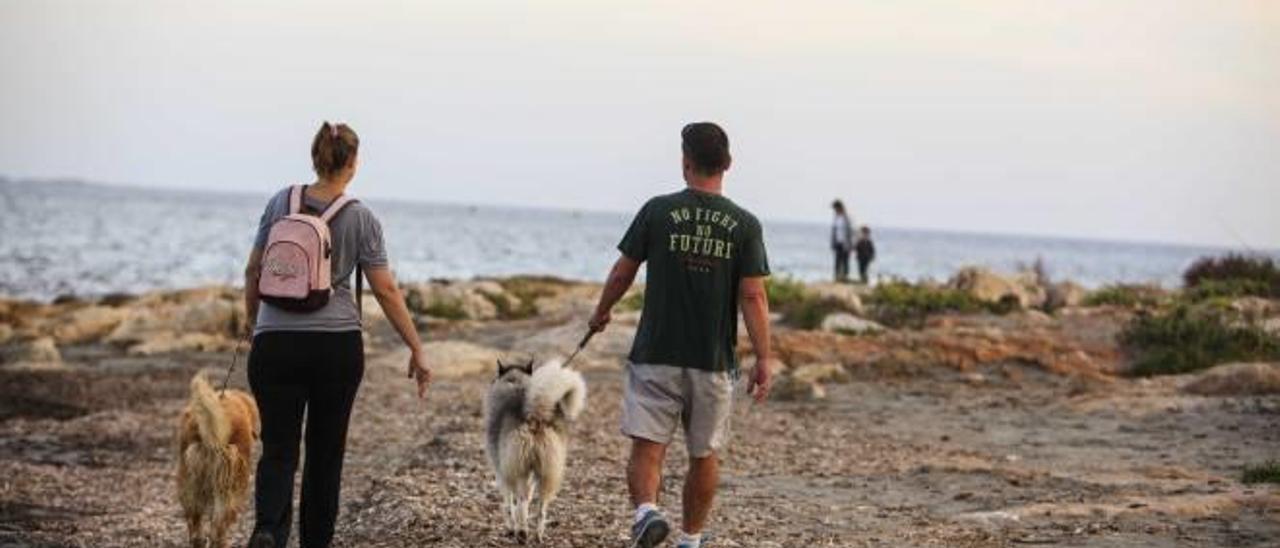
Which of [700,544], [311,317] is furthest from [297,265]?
[700,544]

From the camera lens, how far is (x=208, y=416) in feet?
24.5

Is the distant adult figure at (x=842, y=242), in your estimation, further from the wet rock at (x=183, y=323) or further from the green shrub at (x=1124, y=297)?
the wet rock at (x=183, y=323)

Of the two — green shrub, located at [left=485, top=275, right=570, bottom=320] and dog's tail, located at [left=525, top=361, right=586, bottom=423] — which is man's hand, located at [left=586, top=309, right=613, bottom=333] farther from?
green shrub, located at [left=485, top=275, right=570, bottom=320]

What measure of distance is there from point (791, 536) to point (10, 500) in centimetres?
661

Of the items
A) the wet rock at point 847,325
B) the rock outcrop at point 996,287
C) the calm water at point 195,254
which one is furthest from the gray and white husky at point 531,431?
the calm water at point 195,254

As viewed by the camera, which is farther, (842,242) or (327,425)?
(842,242)

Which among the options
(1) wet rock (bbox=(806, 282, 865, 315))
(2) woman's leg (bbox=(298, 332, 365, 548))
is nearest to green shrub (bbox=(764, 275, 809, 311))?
(1) wet rock (bbox=(806, 282, 865, 315))

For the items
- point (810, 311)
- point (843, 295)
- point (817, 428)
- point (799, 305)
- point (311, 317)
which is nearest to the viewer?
point (311, 317)

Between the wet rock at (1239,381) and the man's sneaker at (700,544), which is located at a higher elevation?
the wet rock at (1239,381)

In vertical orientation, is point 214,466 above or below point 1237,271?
below

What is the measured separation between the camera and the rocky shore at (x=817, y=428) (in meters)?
10.3

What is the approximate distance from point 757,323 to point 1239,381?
39.3 feet

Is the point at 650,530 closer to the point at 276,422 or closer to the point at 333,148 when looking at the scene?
the point at 276,422

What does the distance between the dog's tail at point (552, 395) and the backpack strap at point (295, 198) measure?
6.52ft
